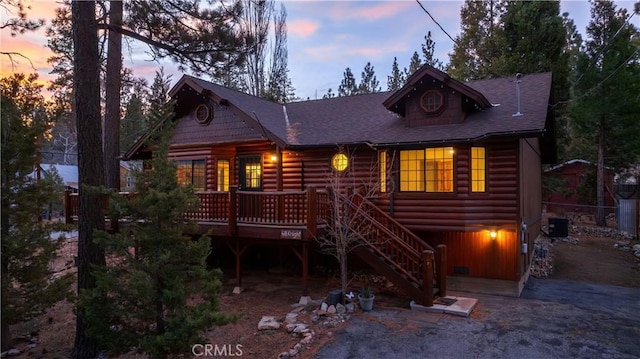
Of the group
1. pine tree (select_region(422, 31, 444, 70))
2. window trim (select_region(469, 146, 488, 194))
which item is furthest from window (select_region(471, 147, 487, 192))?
pine tree (select_region(422, 31, 444, 70))

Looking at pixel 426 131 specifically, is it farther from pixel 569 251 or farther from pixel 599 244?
pixel 599 244

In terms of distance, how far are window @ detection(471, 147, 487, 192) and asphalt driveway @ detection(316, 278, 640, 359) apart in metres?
2.85

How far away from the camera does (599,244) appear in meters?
17.2

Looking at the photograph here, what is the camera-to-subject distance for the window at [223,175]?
12.6 meters

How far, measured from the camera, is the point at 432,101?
1052cm

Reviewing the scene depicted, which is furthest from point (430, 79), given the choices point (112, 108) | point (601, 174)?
point (601, 174)

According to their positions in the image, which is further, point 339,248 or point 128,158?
point 128,158

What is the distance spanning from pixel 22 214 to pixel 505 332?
912 centimetres

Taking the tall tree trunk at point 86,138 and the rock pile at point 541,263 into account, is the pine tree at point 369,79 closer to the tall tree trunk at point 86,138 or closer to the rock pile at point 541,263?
the rock pile at point 541,263

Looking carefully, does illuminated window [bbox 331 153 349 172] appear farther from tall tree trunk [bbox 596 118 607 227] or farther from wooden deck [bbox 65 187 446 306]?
tall tree trunk [bbox 596 118 607 227]

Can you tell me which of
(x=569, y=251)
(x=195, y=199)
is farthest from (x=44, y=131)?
(x=569, y=251)

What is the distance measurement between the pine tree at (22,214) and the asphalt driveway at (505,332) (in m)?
5.57

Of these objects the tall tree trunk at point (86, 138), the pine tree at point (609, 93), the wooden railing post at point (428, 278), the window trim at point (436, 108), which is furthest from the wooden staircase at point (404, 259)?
the pine tree at point (609, 93)

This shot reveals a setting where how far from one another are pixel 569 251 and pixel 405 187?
9.85 m
